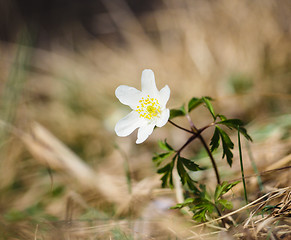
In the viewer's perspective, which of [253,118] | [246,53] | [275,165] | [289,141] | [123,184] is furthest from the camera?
[246,53]

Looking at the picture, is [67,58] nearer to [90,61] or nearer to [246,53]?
[90,61]

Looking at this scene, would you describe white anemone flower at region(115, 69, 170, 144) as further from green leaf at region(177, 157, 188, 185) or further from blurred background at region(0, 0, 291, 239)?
blurred background at region(0, 0, 291, 239)

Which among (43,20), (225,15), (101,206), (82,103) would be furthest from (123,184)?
(43,20)

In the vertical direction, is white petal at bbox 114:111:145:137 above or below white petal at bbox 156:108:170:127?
above

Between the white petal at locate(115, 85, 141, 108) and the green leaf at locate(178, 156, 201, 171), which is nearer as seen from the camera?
the green leaf at locate(178, 156, 201, 171)

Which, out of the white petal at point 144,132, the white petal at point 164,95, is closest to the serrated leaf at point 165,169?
the white petal at point 144,132

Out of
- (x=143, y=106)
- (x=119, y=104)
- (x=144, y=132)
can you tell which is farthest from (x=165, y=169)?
(x=119, y=104)

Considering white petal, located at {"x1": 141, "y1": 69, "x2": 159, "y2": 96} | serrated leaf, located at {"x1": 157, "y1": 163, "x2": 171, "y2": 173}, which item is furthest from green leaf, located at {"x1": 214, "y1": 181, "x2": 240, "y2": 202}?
white petal, located at {"x1": 141, "y1": 69, "x2": 159, "y2": 96}
